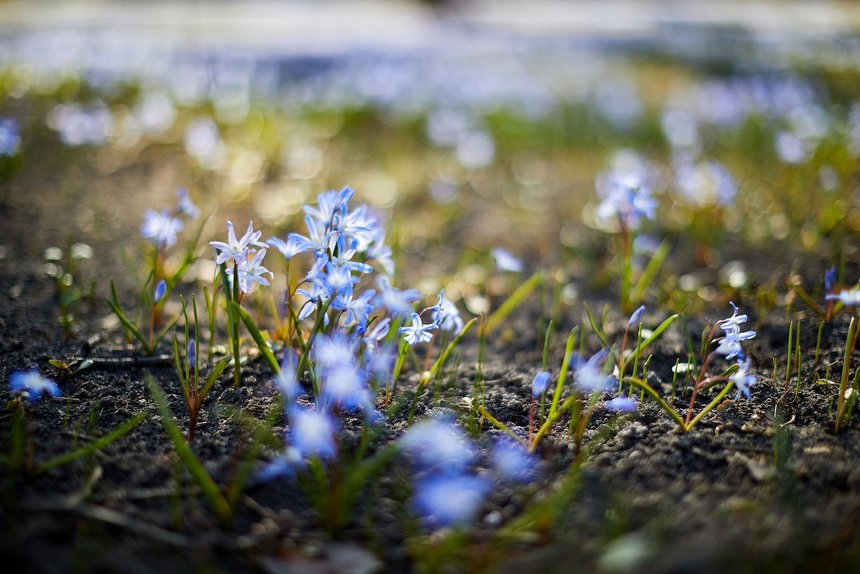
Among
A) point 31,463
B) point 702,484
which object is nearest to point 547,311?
point 702,484

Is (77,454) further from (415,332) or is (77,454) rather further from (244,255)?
(415,332)

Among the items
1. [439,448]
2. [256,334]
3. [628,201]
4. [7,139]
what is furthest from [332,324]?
[7,139]

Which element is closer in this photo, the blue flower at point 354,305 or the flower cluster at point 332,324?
the flower cluster at point 332,324

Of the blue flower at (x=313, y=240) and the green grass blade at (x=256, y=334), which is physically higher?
the blue flower at (x=313, y=240)

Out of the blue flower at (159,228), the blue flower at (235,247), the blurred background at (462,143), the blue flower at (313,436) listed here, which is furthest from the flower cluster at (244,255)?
the blurred background at (462,143)

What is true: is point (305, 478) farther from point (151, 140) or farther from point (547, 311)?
point (151, 140)

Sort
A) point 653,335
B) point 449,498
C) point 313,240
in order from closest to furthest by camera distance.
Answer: point 449,498, point 313,240, point 653,335

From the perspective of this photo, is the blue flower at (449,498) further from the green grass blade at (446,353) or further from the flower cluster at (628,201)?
the flower cluster at (628,201)
